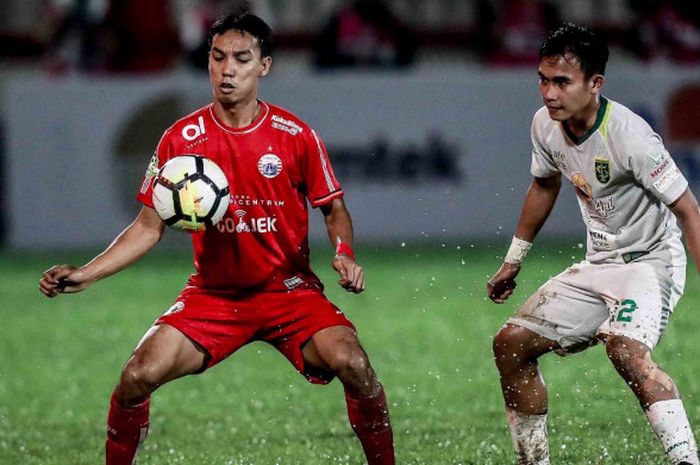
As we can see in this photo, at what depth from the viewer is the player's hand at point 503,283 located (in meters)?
6.49

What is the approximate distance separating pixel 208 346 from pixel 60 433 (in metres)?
1.98

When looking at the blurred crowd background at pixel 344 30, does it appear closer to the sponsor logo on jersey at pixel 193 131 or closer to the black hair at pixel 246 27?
the black hair at pixel 246 27

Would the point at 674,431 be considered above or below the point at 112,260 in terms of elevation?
below

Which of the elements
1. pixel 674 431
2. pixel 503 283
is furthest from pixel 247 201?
pixel 674 431

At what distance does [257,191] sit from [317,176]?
26cm

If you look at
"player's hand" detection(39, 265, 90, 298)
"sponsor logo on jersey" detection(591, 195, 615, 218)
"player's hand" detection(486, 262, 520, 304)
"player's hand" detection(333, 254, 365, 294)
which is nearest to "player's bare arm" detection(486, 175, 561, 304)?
"player's hand" detection(486, 262, 520, 304)

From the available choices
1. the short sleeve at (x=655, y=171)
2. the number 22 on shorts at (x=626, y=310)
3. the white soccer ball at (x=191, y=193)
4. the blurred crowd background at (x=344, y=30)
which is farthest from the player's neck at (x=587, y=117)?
the blurred crowd background at (x=344, y=30)

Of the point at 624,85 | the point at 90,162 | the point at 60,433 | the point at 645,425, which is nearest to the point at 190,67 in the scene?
the point at 90,162

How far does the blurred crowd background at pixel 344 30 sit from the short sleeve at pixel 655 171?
369 inches

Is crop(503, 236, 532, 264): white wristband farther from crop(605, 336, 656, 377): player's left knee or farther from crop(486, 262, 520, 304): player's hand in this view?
crop(605, 336, 656, 377): player's left knee

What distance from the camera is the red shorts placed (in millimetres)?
5992

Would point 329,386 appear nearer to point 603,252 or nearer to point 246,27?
point 603,252

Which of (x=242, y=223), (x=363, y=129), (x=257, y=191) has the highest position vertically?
(x=257, y=191)

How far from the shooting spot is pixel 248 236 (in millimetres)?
6090
